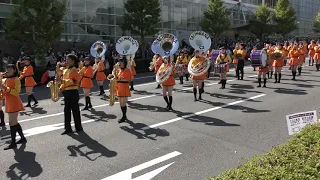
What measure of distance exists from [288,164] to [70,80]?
580cm

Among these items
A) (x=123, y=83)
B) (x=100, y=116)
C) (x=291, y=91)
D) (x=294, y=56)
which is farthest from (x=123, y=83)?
(x=294, y=56)

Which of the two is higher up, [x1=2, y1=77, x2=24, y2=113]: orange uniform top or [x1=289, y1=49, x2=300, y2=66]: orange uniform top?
[x1=289, y1=49, x2=300, y2=66]: orange uniform top

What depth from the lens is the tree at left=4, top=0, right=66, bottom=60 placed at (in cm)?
1841

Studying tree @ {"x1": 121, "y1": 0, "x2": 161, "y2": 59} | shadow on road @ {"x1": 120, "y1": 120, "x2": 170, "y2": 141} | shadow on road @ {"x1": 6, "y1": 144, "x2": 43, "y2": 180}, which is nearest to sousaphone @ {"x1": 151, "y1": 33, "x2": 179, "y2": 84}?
shadow on road @ {"x1": 120, "y1": 120, "x2": 170, "y2": 141}

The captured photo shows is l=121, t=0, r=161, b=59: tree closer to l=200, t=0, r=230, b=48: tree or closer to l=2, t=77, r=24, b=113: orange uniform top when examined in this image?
l=200, t=0, r=230, b=48: tree

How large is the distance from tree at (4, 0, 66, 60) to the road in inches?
306

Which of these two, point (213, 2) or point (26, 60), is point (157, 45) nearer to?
point (26, 60)

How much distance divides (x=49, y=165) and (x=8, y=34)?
15144mm

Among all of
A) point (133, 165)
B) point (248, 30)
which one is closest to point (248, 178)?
point (133, 165)

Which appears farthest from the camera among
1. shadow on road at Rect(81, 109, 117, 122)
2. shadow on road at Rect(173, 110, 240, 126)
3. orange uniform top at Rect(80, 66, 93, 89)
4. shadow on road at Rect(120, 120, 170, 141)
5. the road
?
orange uniform top at Rect(80, 66, 93, 89)

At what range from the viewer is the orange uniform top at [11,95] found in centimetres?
711

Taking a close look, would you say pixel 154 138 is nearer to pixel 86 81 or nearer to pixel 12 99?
pixel 12 99

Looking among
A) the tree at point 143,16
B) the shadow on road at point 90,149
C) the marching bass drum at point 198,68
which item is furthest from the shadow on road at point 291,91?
the tree at point 143,16

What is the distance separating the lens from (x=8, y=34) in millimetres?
18703
